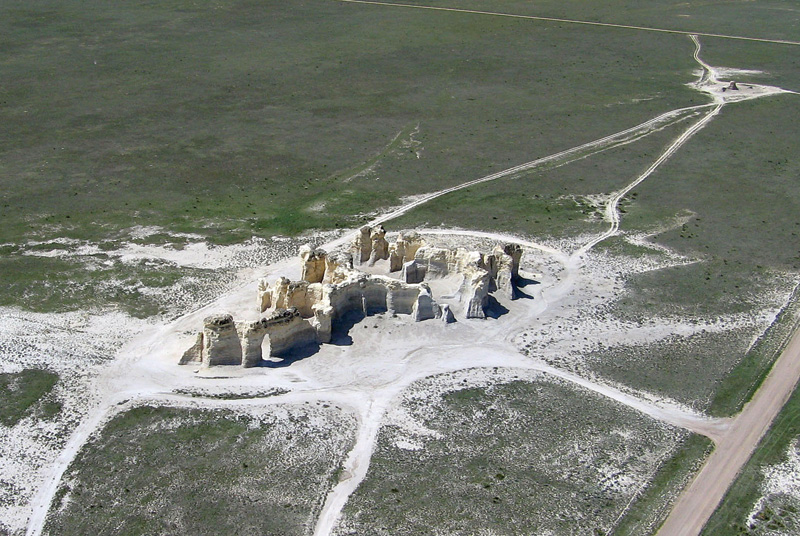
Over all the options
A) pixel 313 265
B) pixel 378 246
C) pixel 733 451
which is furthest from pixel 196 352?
pixel 733 451

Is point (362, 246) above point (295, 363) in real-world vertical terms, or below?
above

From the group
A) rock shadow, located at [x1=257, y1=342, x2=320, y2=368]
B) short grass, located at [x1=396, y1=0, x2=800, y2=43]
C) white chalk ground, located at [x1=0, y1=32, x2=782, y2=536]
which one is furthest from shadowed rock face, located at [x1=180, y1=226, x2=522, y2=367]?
short grass, located at [x1=396, y1=0, x2=800, y2=43]

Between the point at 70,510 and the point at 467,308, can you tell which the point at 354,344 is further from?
the point at 70,510

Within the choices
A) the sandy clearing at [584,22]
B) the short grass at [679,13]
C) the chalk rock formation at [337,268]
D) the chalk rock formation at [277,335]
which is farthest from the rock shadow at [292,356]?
the sandy clearing at [584,22]

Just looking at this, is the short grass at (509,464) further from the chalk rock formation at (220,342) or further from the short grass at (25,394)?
the short grass at (25,394)

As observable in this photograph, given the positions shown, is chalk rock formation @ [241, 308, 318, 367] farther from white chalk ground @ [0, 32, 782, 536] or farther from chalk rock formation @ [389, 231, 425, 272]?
chalk rock formation @ [389, 231, 425, 272]

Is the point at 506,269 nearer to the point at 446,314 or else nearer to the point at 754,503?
the point at 446,314
